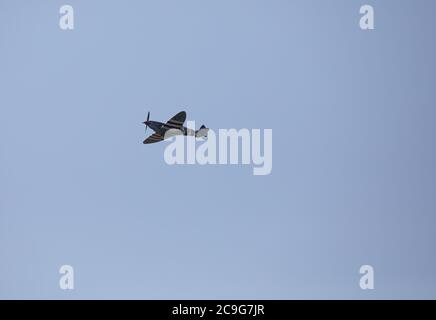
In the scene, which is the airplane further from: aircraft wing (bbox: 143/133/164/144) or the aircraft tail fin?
the aircraft tail fin

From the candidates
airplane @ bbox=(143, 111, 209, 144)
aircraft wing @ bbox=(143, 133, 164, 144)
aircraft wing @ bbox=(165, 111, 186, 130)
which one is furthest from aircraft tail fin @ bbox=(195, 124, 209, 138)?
aircraft wing @ bbox=(143, 133, 164, 144)

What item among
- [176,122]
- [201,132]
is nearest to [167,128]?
[176,122]

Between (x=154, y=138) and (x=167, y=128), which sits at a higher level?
(x=167, y=128)

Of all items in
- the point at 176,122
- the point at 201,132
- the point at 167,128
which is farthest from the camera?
the point at 167,128

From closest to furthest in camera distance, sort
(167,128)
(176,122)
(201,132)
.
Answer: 1. (201,132)
2. (176,122)
3. (167,128)

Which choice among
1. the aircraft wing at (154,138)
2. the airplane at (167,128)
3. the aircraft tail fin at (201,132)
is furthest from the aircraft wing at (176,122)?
the aircraft tail fin at (201,132)

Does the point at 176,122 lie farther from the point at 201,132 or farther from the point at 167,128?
the point at 201,132

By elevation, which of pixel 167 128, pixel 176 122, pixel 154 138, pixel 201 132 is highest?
pixel 176 122

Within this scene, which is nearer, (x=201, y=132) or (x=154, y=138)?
→ (x=201, y=132)

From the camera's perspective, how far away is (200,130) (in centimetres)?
2183

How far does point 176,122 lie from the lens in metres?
23.7

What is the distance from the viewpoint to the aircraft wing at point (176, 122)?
74.8ft

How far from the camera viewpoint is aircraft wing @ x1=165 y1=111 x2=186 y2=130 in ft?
74.8
